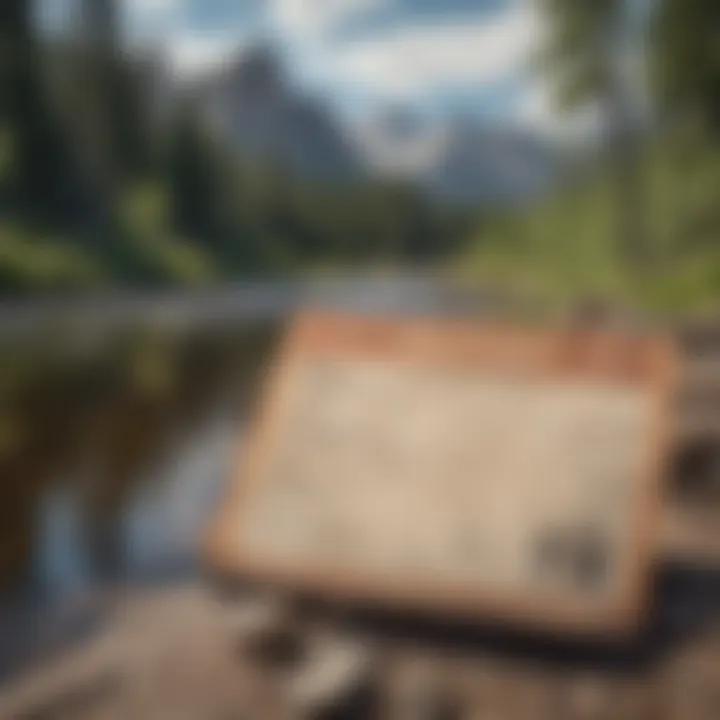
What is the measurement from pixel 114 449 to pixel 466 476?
96cm

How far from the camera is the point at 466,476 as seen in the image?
160 cm

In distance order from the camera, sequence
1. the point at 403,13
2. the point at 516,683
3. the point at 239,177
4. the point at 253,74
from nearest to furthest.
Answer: the point at 516,683
the point at 253,74
the point at 403,13
the point at 239,177

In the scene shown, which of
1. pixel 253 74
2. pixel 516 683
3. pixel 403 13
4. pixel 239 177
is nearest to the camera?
pixel 516 683

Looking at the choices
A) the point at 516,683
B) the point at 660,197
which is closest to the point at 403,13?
the point at 660,197

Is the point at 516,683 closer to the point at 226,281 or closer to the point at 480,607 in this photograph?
the point at 480,607

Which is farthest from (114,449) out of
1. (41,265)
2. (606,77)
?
(606,77)

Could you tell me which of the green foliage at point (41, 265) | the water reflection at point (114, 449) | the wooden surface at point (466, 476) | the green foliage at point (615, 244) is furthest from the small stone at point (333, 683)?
the green foliage at point (41, 265)

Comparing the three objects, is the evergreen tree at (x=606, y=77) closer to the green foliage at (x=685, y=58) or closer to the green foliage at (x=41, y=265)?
the green foliage at (x=685, y=58)

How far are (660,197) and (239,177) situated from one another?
89 cm

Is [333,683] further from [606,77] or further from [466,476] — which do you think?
[606,77]

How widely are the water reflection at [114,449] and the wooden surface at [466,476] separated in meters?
0.23

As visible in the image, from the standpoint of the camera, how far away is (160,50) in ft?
6.31

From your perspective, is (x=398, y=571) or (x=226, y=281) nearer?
(x=398, y=571)

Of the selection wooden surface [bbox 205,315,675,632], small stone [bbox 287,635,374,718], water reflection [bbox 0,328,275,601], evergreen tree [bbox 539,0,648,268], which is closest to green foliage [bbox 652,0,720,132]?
evergreen tree [bbox 539,0,648,268]
